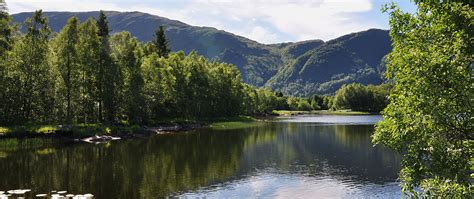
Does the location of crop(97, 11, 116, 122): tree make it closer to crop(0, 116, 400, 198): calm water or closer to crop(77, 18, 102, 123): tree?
crop(77, 18, 102, 123): tree

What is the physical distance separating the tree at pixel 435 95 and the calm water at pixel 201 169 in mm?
17368

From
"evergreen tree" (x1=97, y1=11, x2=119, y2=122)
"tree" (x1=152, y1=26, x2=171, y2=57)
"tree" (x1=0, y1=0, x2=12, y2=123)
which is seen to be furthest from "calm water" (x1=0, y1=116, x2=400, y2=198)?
"tree" (x1=152, y1=26, x2=171, y2=57)

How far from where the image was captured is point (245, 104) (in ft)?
593

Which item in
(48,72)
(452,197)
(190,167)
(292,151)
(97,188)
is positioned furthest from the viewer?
(48,72)

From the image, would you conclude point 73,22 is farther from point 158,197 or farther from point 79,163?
point 158,197

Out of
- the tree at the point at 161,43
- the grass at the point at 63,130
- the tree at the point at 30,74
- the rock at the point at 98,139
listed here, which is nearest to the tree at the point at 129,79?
the grass at the point at 63,130

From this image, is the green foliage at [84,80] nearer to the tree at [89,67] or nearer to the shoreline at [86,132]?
the tree at [89,67]

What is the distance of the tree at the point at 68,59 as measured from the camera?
81938 mm

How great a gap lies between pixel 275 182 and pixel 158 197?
12773mm

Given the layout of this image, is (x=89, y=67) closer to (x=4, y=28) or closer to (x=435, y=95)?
(x=4, y=28)

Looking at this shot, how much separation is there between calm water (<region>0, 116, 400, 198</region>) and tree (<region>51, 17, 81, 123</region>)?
19.0 meters

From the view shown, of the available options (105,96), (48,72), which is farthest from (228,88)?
(48,72)

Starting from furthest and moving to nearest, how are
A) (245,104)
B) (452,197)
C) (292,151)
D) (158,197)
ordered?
(245,104)
(292,151)
(158,197)
(452,197)

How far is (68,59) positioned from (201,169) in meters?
47.5
